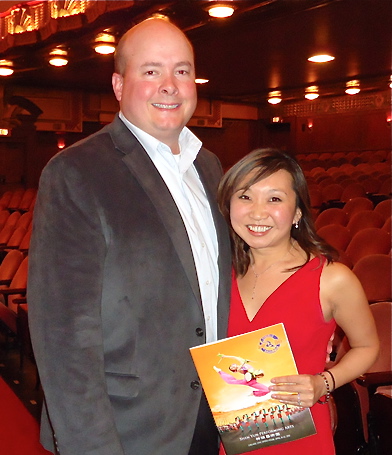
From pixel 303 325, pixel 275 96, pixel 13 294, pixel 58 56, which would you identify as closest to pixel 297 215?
pixel 303 325

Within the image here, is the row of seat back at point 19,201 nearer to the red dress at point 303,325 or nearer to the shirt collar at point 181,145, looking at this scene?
the shirt collar at point 181,145

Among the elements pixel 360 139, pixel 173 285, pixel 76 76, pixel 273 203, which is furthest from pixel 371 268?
pixel 360 139

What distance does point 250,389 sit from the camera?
1658mm

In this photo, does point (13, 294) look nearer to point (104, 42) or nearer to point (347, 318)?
point (104, 42)

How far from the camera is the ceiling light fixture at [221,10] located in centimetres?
574

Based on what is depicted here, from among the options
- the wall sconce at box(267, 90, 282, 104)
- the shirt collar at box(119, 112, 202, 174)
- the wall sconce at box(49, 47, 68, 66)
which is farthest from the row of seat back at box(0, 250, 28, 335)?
the wall sconce at box(267, 90, 282, 104)

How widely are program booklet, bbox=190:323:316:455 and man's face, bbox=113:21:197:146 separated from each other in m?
0.66

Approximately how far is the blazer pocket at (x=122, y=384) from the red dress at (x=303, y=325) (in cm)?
41

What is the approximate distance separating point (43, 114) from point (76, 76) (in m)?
2.70

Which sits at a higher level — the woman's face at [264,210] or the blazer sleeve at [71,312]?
the woman's face at [264,210]

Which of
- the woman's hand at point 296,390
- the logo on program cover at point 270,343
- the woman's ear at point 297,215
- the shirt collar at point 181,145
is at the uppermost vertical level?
the shirt collar at point 181,145

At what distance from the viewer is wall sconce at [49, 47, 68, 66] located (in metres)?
8.42

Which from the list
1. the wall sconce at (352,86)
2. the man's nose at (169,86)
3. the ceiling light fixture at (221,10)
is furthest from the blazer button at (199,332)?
the wall sconce at (352,86)

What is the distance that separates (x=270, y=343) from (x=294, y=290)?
0.24 metres
